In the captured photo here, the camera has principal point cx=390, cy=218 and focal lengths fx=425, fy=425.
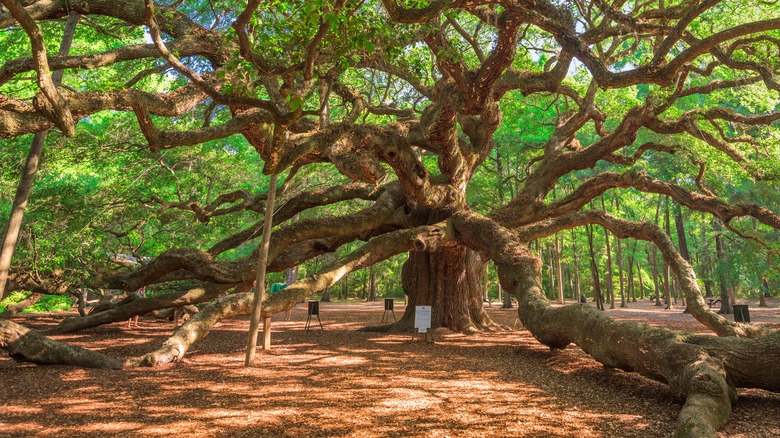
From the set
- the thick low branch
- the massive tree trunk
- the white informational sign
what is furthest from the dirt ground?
the massive tree trunk

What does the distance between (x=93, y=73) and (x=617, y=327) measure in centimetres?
1424

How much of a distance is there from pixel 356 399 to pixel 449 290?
23.0 feet

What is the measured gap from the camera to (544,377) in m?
6.16

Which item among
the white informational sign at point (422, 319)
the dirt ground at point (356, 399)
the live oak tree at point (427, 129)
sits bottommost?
the dirt ground at point (356, 399)

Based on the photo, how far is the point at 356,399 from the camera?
4.90 metres

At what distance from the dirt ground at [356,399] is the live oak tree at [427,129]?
416mm

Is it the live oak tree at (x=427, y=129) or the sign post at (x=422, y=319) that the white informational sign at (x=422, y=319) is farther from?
the live oak tree at (x=427, y=129)

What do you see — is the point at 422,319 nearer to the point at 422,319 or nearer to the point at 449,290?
the point at 422,319

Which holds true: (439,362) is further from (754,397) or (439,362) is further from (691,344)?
(754,397)

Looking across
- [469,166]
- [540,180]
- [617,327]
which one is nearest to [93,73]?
[469,166]

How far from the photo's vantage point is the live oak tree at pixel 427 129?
5027 millimetres

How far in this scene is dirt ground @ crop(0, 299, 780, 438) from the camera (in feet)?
12.8

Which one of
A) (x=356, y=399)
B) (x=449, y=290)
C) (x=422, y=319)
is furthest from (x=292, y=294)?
(x=449, y=290)

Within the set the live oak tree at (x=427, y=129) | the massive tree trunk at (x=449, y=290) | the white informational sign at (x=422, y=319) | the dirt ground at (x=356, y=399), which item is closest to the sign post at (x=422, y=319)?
the white informational sign at (x=422, y=319)
